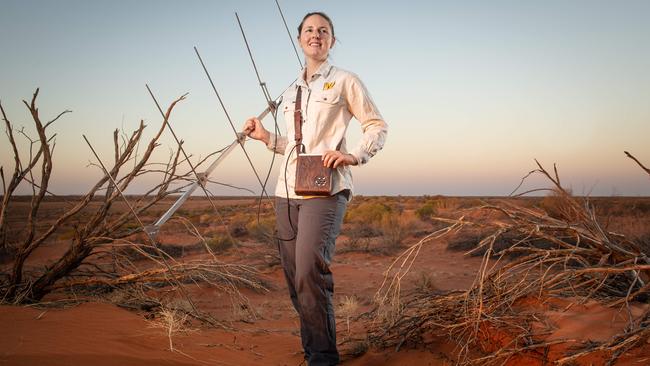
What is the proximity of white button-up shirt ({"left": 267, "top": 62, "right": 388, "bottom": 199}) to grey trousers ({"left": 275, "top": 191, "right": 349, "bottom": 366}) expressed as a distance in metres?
0.16

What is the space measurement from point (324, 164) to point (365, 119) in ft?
1.48

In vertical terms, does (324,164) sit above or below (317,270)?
above

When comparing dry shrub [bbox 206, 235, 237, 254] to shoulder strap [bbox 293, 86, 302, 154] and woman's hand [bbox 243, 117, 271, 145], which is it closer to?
woman's hand [bbox 243, 117, 271, 145]

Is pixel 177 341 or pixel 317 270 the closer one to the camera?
pixel 317 270

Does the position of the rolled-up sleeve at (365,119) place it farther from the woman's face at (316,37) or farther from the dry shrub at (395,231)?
the dry shrub at (395,231)

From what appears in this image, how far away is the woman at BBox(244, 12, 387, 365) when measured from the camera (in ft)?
8.95

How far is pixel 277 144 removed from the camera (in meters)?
3.37

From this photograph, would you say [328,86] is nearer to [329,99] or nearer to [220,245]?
[329,99]

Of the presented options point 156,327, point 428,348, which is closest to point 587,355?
point 428,348

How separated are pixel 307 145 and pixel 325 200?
38cm

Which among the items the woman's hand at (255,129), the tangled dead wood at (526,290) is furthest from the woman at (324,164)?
the tangled dead wood at (526,290)

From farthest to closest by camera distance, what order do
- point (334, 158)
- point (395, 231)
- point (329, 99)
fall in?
1. point (395, 231)
2. point (329, 99)
3. point (334, 158)

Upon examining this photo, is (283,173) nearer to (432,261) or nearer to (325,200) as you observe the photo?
(325,200)

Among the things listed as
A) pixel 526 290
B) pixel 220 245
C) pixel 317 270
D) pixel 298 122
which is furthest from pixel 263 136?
pixel 220 245
